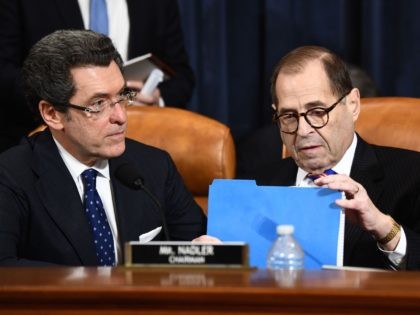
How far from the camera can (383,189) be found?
263 centimetres

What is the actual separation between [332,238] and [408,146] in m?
0.79

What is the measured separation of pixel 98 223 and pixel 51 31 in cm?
133

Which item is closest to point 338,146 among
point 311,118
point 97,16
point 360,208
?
point 311,118

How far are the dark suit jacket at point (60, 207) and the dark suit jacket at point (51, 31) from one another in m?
0.96

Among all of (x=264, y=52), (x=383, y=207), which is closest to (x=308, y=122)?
(x=383, y=207)

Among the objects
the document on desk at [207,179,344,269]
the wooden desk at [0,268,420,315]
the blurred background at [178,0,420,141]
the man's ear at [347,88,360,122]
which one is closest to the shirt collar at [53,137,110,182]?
the document on desk at [207,179,344,269]

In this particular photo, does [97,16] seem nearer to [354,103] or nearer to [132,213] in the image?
[132,213]

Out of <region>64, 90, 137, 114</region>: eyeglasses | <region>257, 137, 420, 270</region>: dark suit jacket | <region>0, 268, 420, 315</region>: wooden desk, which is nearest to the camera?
<region>0, 268, 420, 315</region>: wooden desk

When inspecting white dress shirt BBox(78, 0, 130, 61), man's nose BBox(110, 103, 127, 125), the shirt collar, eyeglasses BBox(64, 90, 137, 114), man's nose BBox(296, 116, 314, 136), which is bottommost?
the shirt collar

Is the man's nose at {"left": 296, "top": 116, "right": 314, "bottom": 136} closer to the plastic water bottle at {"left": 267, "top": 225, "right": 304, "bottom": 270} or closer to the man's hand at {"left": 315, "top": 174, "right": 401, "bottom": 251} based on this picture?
the man's hand at {"left": 315, "top": 174, "right": 401, "bottom": 251}

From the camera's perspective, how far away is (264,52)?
168 inches

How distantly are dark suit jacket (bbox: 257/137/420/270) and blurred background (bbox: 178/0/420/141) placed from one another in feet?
4.75

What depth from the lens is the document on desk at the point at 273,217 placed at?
7.23 feet

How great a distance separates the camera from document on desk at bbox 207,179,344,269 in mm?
2205
